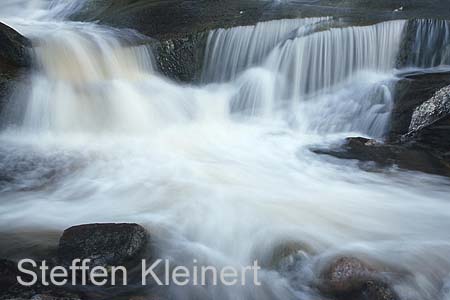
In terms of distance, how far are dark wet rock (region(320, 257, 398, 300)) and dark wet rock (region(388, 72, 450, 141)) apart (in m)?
3.48

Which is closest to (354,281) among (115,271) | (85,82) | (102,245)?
(115,271)

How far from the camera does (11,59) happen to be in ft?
24.2

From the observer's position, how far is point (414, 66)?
28.3 feet

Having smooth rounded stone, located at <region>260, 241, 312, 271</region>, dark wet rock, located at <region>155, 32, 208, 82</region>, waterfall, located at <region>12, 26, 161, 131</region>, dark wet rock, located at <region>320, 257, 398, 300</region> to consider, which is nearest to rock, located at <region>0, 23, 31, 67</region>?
waterfall, located at <region>12, 26, 161, 131</region>

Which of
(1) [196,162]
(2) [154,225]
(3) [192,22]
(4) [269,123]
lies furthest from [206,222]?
(3) [192,22]

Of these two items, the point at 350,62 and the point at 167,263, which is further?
the point at 350,62

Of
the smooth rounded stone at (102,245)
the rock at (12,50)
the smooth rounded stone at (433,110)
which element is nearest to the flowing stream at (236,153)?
the rock at (12,50)

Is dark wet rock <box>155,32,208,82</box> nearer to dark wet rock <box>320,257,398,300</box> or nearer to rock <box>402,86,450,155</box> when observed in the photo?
rock <box>402,86,450,155</box>

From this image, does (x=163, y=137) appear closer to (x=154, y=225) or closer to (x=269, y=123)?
(x=269, y=123)

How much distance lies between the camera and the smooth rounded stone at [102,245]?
4023mm

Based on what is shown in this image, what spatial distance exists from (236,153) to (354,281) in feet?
11.8

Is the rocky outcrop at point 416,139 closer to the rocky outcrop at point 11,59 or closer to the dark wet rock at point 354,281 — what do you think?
the dark wet rock at point 354,281

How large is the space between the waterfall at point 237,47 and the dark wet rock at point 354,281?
555 cm

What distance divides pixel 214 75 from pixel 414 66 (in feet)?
12.5
